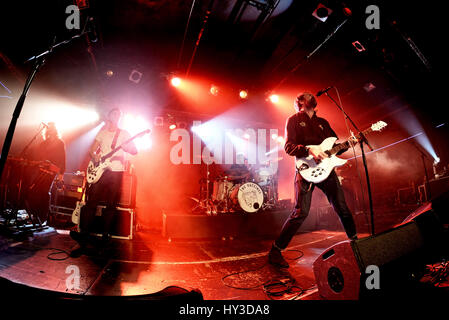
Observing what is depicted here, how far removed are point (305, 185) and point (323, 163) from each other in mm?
376

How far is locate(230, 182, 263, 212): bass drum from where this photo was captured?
19.7 ft

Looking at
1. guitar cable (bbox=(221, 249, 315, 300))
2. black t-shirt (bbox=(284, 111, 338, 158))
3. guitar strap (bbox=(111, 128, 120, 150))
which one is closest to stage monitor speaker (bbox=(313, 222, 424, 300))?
guitar cable (bbox=(221, 249, 315, 300))

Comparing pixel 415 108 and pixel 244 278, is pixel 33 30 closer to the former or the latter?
pixel 244 278

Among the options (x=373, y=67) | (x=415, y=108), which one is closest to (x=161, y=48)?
(x=373, y=67)

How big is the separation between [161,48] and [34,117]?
216 inches

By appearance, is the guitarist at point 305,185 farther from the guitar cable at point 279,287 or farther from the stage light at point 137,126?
the stage light at point 137,126

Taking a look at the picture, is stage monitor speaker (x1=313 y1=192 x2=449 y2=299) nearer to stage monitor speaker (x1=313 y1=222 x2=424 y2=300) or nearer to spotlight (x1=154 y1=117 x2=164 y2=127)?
stage monitor speaker (x1=313 y1=222 x2=424 y2=300)

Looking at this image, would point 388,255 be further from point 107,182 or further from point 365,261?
point 107,182

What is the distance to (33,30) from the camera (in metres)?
5.22

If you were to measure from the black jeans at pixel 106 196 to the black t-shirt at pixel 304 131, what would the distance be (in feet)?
9.63

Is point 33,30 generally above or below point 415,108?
above

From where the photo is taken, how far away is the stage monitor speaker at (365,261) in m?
1.42

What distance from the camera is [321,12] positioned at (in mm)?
4668

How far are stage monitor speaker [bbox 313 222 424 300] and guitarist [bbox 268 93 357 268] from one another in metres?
0.96
